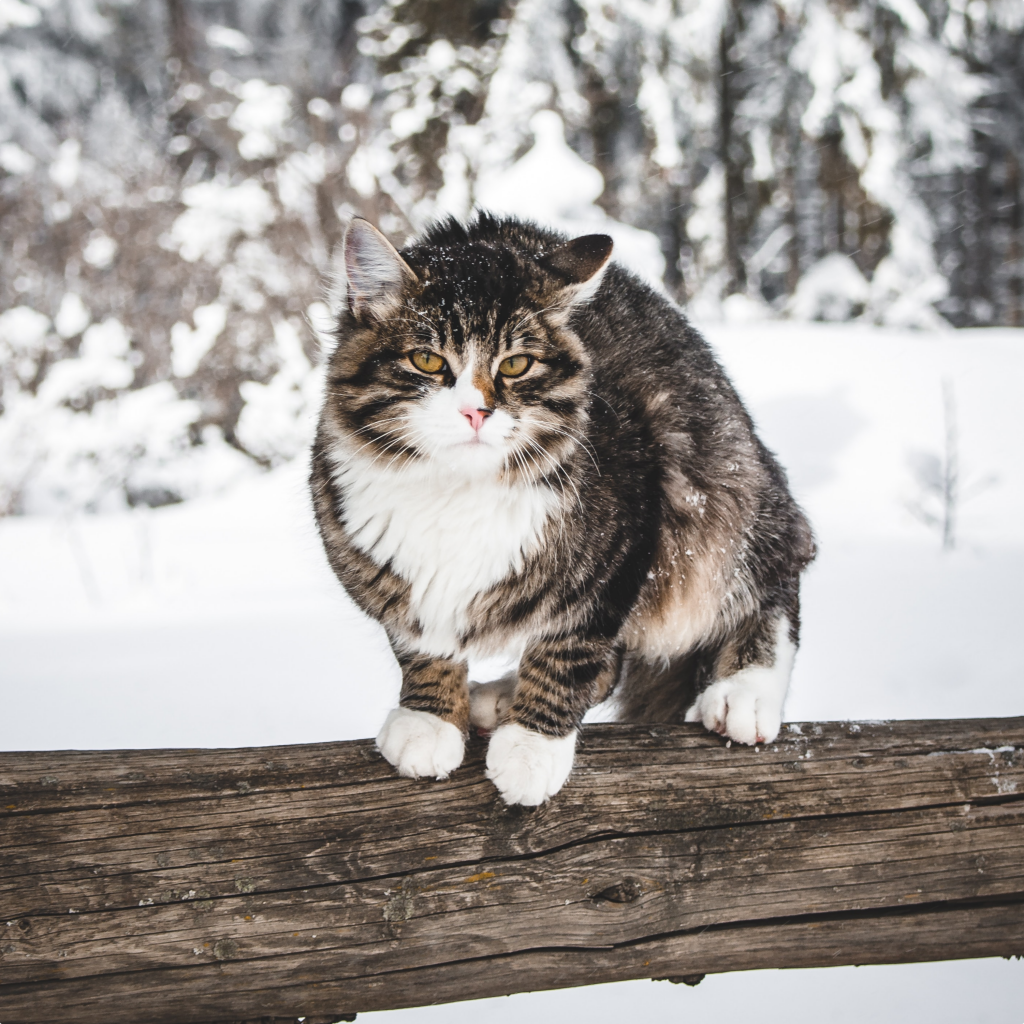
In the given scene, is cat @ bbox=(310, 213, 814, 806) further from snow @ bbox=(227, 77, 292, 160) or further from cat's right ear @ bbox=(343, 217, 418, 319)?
snow @ bbox=(227, 77, 292, 160)

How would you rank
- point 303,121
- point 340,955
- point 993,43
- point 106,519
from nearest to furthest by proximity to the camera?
point 340,955, point 106,519, point 303,121, point 993,43

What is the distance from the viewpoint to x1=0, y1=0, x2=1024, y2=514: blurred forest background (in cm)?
616

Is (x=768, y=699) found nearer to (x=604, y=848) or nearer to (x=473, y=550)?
(x=604, y=848)

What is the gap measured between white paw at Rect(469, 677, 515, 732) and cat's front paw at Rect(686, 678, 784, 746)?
37 cm

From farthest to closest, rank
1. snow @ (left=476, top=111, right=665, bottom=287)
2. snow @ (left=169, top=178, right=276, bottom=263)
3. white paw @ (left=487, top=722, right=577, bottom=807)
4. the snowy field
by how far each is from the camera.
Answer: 1. snow @ (left=169, top=178, right=276, bottom=263)
2. snow @ (left=476, top=111, right=665, bottom=287)
3. the snowy field
4. white paw @ (left=487, top=722, right=577, bottom=807)

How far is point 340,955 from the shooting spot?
1313mm

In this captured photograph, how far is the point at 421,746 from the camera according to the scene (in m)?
1.43

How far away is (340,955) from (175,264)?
7.43 meters

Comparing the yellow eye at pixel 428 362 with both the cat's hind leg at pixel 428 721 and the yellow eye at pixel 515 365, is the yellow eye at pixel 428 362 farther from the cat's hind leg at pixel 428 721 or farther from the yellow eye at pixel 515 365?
the cat's hind leg at pixel 428 721

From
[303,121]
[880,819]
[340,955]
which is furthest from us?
[303,121]

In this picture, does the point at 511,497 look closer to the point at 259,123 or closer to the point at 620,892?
the point at 620,892

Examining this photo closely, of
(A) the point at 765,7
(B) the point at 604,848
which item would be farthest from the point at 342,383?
(A) the point at 765,7

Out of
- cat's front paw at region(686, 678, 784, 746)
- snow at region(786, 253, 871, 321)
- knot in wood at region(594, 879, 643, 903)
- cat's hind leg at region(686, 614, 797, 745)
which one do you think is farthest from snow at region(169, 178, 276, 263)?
knot in wood at region(594, 879, 643, 903)

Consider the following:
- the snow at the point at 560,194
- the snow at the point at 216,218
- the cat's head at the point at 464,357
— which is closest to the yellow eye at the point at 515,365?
the cat's head at the point at 464,357
